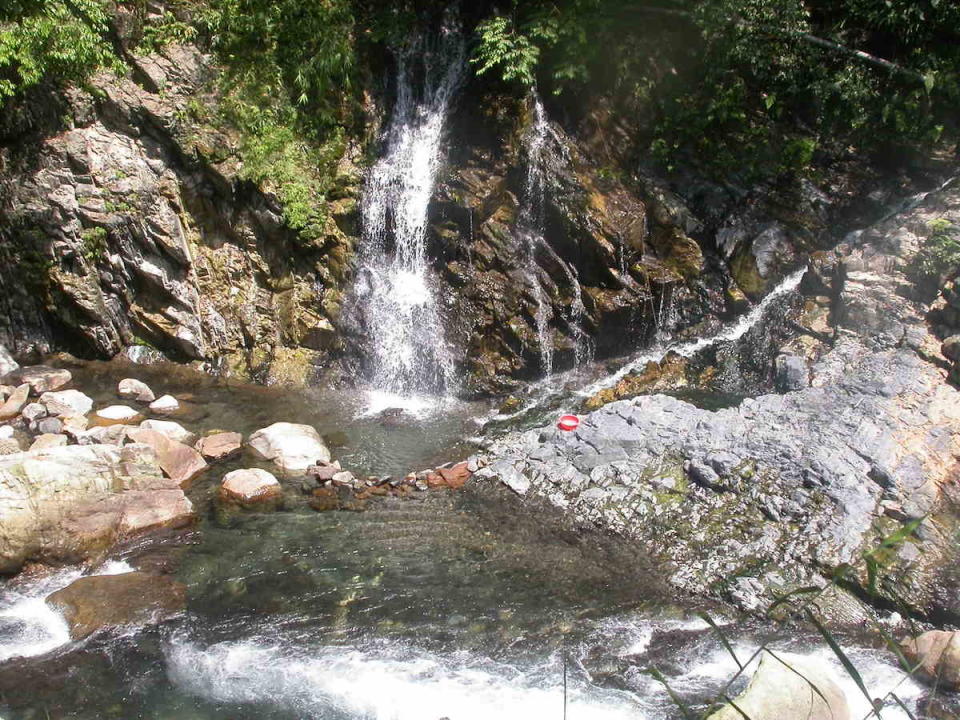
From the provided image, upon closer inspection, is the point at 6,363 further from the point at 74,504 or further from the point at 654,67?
the point at 654,67

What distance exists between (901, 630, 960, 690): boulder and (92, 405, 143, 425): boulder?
31.4ft

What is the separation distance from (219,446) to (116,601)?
3024mm

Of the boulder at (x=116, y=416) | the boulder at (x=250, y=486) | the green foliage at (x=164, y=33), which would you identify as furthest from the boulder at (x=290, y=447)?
the green foliage at (x=164, y=33)

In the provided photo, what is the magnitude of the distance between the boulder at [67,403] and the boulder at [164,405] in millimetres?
850

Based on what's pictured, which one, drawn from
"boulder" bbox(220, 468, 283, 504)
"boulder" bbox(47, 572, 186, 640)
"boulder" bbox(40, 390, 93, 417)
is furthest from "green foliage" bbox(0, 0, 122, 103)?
"boulder" bbox(47, 572, 186, 640)

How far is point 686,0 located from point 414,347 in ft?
26.7

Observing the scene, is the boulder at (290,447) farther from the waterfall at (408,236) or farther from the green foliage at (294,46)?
the green foliage at (294,46)

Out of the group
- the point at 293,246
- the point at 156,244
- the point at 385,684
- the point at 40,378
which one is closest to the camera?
the point at 385,684

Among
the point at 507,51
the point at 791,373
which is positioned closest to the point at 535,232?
the point at 507,51

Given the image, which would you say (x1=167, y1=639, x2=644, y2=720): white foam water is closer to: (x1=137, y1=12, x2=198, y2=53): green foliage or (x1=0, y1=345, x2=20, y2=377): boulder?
(x1=0, y1=345, x2=20, y2=377): boulder

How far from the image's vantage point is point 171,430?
8.96m

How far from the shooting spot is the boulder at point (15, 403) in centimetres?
902

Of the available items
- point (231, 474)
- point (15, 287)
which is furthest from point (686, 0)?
point (15, 287)

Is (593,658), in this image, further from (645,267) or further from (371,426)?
(645,267)
